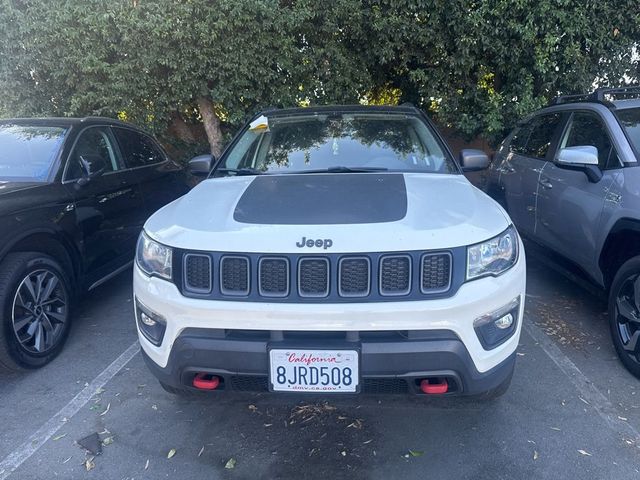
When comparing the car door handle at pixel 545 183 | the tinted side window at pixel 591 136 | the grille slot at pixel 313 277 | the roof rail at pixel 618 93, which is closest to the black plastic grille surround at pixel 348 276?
the grille slot at pixel 313 277

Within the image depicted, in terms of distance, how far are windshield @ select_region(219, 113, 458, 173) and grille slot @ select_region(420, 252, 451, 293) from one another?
4.15ft

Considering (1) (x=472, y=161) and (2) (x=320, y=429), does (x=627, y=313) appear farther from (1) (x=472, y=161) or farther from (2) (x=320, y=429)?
(2) (x=320, y=429)

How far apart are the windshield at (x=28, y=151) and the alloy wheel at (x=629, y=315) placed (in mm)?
4205

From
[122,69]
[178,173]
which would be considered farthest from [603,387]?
[122,69]

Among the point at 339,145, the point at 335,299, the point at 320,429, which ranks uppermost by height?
the point at 339,145

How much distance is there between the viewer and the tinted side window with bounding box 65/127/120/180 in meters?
4.23

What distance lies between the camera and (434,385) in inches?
95.7

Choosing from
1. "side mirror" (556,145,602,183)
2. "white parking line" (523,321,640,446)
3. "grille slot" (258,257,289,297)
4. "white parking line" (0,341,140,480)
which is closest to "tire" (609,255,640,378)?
"white parking line" (523,321,640,446)

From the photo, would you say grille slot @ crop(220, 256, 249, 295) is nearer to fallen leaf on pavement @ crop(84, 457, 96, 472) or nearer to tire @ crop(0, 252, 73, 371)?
fallen leaf on pavement @ crop(84, 457, 96, 472)

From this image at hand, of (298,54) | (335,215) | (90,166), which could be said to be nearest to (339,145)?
(335,215)

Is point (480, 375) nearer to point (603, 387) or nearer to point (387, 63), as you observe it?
point (603, 387)

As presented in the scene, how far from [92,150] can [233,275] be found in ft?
9.14

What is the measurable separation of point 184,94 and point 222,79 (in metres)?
0.57

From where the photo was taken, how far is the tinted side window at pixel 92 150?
4.23 metres
